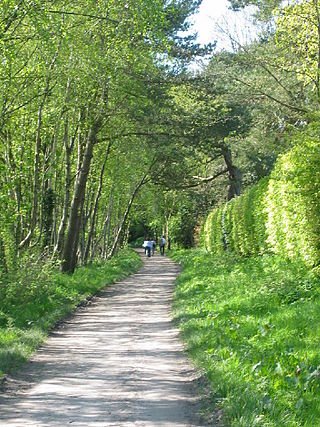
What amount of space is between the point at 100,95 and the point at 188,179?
18963mm

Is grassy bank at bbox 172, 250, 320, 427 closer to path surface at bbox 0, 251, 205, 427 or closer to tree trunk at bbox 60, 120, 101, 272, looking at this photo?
path surface at bbox 0, 251, 205, 427

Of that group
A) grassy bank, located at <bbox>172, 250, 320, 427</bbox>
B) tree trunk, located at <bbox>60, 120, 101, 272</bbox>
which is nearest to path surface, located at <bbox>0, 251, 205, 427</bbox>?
grassy bank, located at <bbox>172, 250, 320, 427</bbox>

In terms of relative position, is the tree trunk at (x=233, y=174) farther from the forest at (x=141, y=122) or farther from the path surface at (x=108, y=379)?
the path surface at (x=108, y=379)

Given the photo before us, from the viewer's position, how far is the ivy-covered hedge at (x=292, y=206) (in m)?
13.2

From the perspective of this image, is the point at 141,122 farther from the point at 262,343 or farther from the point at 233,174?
the point at 262,343

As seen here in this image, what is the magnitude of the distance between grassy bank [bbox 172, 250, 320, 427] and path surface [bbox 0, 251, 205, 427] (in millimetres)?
469

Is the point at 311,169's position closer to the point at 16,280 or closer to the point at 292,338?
the point at 292,338

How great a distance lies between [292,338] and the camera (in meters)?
8.93

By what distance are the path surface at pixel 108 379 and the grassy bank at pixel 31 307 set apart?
0.28 meters

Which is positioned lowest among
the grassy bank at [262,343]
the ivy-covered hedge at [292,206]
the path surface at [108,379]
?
the path surface at [108,379]

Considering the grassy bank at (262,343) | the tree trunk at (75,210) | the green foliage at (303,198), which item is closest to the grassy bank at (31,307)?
the grassy bank at (262,343)

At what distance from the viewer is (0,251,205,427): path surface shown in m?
6.98

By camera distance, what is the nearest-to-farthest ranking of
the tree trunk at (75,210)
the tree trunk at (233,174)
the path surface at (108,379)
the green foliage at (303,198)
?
the path surface at (108,379) → the green foliage at (303,198) → the tree trunk at (75,210) → the tree trunk at (233,174)

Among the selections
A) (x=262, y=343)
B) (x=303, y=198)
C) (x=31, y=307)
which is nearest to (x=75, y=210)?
(x=31, y=307)
